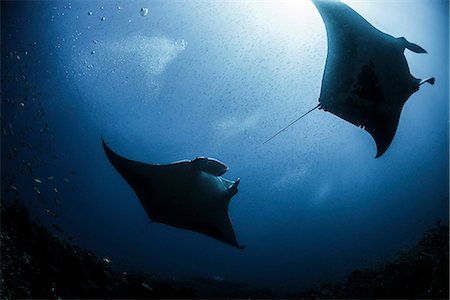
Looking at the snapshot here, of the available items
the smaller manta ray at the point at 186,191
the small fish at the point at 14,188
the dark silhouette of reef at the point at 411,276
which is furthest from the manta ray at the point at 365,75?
the small fish at the point at 14,188

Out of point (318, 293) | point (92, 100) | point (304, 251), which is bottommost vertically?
point (318, 293)

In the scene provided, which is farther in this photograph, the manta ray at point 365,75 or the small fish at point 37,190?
the small fish at point 37,190

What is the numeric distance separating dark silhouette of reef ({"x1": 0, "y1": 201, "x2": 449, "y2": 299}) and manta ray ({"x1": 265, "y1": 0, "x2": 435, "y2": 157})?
6548mm

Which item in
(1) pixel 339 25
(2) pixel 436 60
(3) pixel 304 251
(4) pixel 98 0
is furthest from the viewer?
(3) pixel 304 251

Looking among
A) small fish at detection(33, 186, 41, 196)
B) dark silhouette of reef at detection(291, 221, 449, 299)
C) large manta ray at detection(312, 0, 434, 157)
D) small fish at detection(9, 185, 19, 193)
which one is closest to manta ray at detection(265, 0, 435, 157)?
large manta ray at detection(312, 0, 434, 157)

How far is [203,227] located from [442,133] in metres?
8.63

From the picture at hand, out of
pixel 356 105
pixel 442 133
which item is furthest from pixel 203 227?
pixel 442 133

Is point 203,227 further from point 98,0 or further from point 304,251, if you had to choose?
point 304,251

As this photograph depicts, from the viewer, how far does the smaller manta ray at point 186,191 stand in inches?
199

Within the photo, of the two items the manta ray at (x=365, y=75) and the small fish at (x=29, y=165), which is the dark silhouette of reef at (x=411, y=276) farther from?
the small fish at (x=29, y=165)

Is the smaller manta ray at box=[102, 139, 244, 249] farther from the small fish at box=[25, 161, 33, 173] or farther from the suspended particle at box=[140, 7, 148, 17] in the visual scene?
the small fish at box=[25, 161, 33, 173]

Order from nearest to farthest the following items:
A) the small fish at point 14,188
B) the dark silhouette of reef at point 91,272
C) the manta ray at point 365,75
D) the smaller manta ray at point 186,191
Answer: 1. the manta ray at point 365,75
2. the smaller manta ray at point 186,191
3. the dark silhouette of reef at point 91,272
4. the small fish at point 14,188

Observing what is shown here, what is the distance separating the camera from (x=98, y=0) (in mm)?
6941

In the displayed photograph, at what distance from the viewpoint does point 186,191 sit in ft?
18.2
